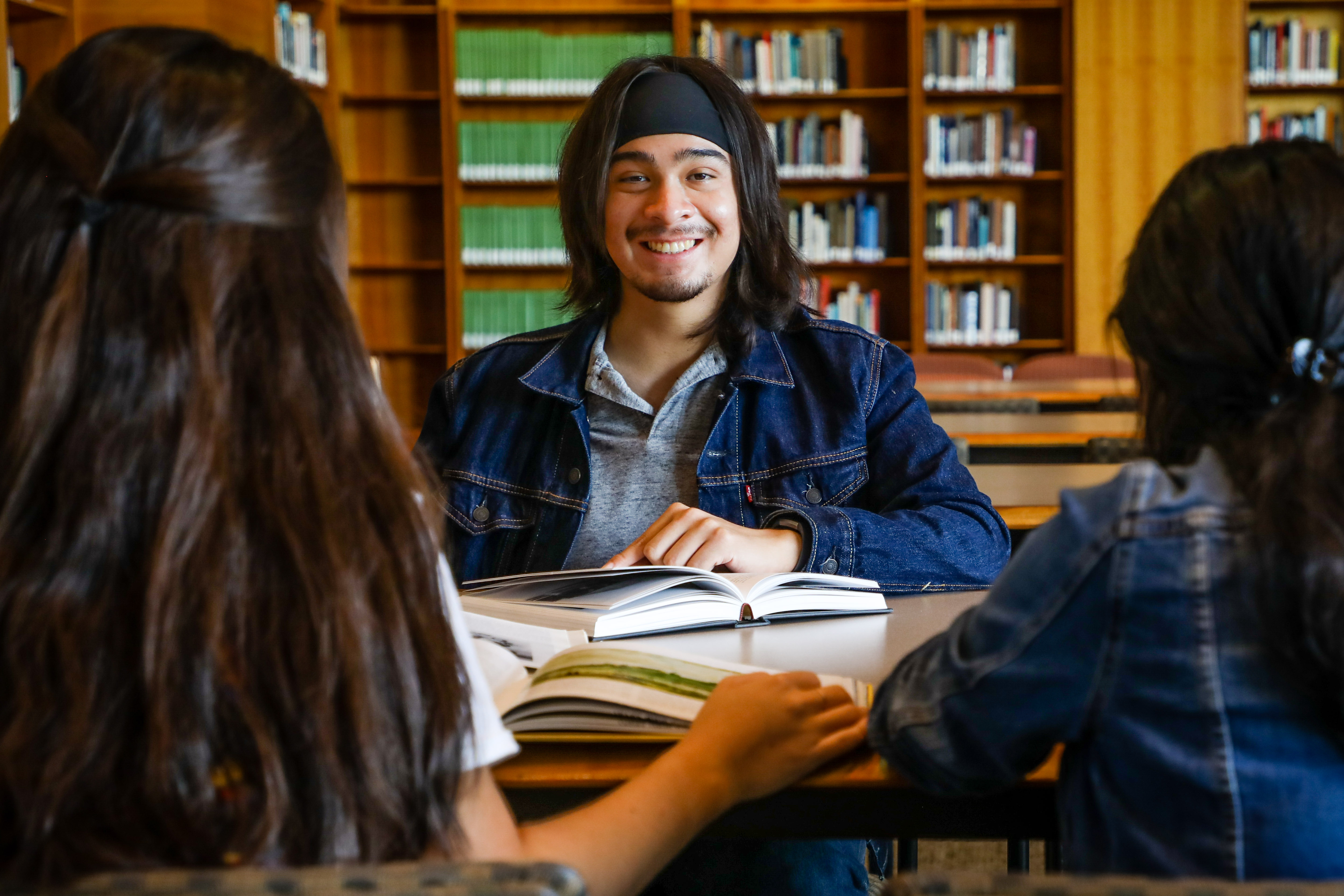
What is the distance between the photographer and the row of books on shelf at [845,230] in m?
5.65

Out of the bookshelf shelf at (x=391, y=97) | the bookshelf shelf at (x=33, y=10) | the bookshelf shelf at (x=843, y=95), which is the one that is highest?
the bookshelf shelf at (x=391, y=97)

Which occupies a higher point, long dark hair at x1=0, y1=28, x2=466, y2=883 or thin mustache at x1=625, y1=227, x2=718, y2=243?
thin mustache at x1=625, y1=227, x2=718, y2=243

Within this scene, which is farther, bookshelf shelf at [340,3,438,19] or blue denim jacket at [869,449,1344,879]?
bookshelf shelf at [340,3,438,19]

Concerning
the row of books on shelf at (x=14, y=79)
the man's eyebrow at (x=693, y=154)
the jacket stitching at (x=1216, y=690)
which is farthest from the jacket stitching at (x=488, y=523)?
the row of books on shelf at (x=14, y=79)

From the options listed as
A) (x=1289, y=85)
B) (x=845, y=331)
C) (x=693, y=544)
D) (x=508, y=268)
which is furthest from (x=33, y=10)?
(x=1289, y=85)

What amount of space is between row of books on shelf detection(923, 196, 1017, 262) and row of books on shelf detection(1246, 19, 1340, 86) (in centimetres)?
129

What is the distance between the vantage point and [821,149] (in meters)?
5.61

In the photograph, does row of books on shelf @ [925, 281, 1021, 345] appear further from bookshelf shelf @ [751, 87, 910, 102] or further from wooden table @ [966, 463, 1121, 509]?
wooden table @ [966, 463, 1121, 509]

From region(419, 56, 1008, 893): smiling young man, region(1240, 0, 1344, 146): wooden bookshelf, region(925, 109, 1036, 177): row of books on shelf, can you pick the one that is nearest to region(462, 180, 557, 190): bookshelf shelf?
region(925, 109, 1036, 177): row of books on shelf

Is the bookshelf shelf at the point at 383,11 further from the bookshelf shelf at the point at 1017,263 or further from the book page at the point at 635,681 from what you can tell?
the book page at the point at 635,681

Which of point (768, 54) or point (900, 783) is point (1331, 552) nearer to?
point (900, 783)

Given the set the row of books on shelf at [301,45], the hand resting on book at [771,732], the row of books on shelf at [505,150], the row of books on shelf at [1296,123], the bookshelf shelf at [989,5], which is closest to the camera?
the hand resting on book at [771,732]

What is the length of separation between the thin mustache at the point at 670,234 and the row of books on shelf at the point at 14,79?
290 centimetres

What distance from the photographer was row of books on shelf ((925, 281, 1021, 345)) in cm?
572
